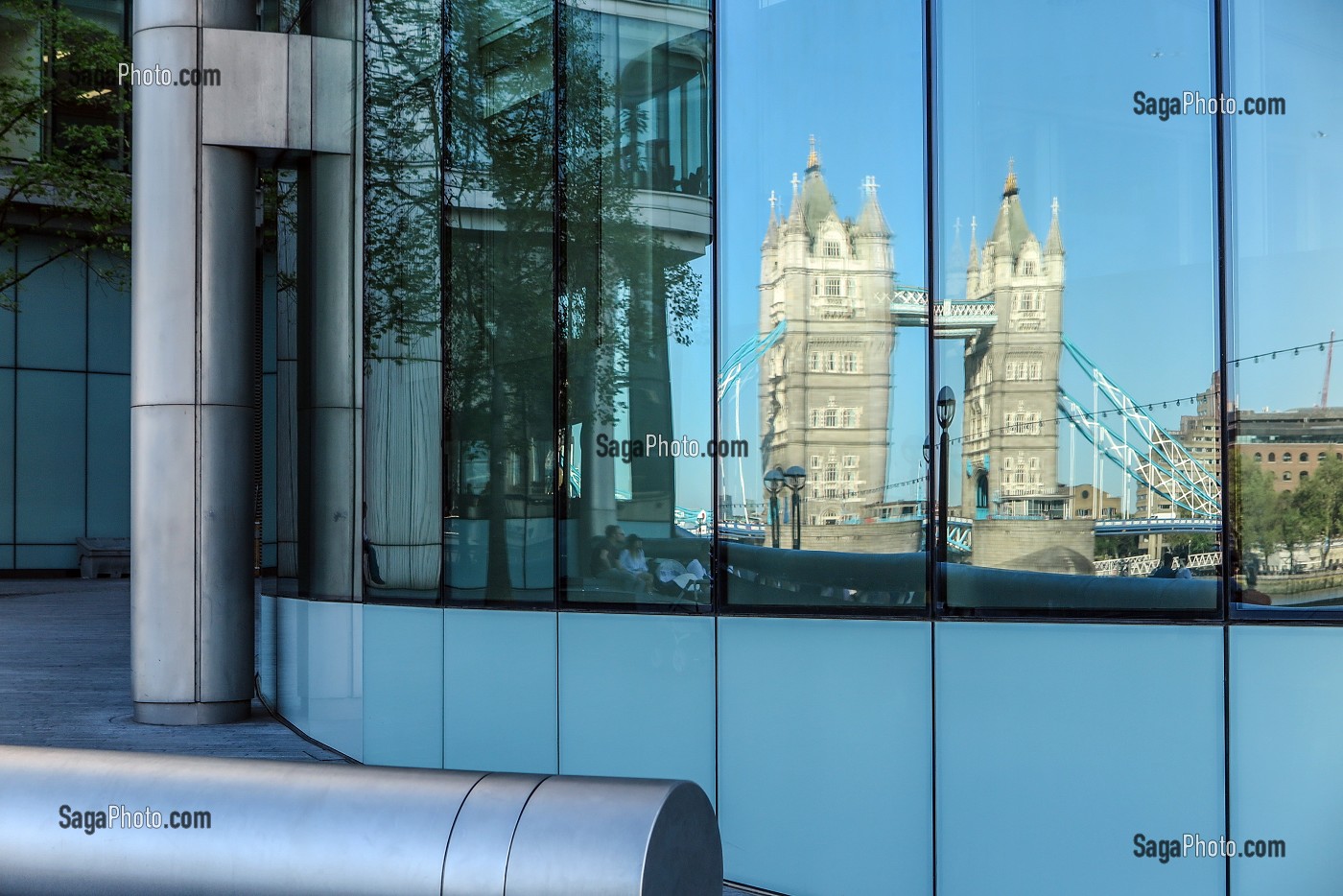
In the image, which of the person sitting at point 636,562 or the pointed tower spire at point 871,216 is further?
the person sitting at point 636,562

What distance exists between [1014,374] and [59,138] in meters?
30.1

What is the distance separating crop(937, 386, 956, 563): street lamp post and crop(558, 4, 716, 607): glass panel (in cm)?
154

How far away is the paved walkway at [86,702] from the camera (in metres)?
10.8

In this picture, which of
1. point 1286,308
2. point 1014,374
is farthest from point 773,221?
point 1286,308

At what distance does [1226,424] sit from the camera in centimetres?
656

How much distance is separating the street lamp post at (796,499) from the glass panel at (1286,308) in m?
2.42

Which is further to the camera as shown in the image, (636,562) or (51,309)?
(51,309)

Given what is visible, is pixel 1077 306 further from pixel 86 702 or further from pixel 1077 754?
pixel 86 702

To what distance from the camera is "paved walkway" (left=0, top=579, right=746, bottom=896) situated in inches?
426

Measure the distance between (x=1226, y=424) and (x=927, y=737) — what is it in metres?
2.36

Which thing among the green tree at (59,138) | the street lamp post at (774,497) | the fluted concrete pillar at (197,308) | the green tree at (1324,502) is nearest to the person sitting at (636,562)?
the street lamp post at (774,497)

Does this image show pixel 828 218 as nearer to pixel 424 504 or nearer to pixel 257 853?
pixel 424 504

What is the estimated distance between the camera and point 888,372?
739cm

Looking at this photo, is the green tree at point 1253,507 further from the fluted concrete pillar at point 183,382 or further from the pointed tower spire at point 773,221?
the fluted concrete pillar at point 183,382
